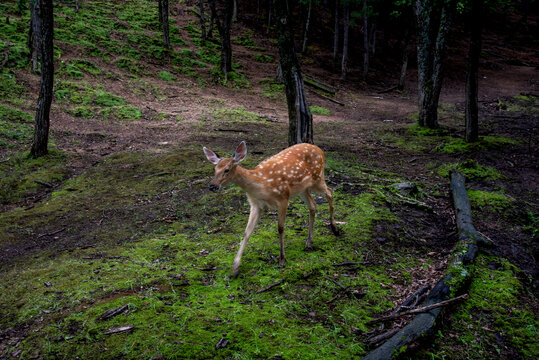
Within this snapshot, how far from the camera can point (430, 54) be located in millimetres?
14086

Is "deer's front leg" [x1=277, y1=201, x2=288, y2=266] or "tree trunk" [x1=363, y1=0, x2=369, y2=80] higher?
"tree trunk" [x1=363, y1=0, x2=369, y2=80]

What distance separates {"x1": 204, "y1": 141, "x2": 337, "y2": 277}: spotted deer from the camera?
16.3ft

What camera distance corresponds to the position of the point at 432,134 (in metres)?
14.0

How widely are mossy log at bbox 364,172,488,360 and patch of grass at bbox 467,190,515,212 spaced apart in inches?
31.5

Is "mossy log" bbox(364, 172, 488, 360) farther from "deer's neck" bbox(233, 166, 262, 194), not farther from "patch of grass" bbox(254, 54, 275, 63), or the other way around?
"patch of grass" bbox(254, 54, 275, 63)

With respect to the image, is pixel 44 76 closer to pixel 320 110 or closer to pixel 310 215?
pixel 310 215

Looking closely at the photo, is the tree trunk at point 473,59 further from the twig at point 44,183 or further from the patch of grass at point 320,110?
the twig at point 44,183

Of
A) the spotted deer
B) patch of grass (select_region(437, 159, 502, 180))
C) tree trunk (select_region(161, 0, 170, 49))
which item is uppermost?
tree trunk (select_region(161, 0, 170, 49))

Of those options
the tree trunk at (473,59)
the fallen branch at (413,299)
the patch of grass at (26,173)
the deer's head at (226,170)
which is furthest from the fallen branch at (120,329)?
the tree trunk at (473,59)

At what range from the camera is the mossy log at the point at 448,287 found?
11.1ft

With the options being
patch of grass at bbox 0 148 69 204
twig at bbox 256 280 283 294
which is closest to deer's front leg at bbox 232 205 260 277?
twig at bbox 256 280 283 294

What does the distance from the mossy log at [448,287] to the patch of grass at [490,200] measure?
2.62ft

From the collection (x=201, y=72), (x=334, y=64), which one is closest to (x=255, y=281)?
(x=201, y=72)

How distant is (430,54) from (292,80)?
24.9 feet
